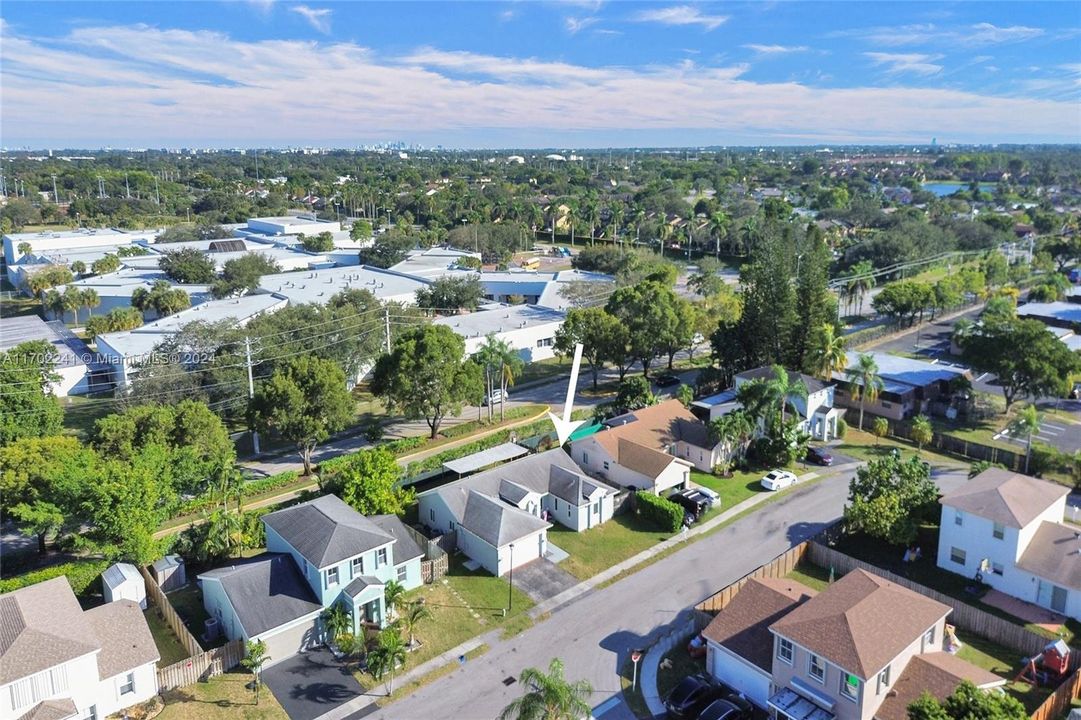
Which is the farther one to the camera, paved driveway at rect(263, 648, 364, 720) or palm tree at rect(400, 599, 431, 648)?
palm tree at rect(400, 599, 431, 648)

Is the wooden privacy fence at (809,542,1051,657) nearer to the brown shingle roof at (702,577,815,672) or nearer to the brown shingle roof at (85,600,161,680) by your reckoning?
the brown shingle roof at (702,577,815,672)

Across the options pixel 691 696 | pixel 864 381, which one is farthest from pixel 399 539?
pixel 864 381

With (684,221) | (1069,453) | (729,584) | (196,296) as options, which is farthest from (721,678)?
(684,221)

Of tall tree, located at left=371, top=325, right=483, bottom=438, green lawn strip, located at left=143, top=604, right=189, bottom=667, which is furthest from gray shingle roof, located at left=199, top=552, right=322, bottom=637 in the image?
tall tree, located at left=371, top=325, right=483, bottom=438

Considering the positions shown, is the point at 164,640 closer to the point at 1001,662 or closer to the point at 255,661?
the point at 255,661

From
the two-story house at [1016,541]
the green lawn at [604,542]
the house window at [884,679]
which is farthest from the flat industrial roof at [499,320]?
the house window at [884,679]

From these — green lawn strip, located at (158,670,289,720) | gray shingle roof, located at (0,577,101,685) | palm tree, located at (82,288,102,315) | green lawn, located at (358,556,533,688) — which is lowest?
green lawn strip, located at (158,670,289,720)
